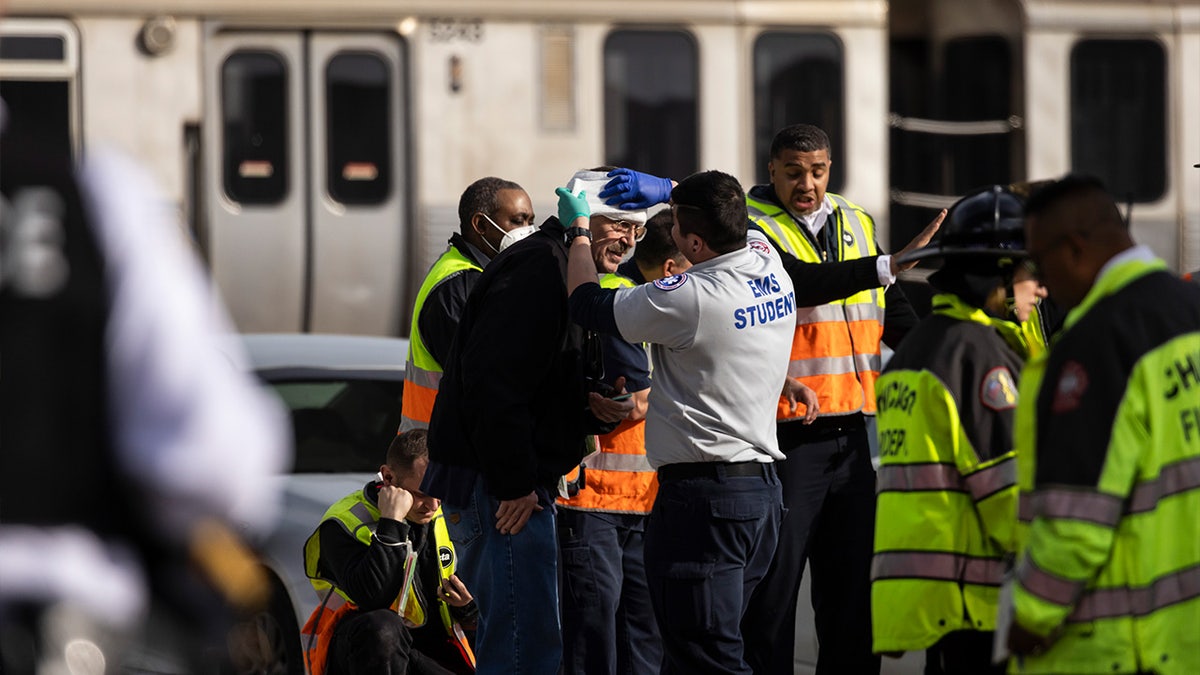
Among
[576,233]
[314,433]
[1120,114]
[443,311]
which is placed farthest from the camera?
[1120,114]

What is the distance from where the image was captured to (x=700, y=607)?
5.22m

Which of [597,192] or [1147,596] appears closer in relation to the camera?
[1147,596]

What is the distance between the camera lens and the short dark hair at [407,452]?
6.08 m

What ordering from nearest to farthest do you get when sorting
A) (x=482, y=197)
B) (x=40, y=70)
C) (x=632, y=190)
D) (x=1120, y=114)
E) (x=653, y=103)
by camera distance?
(x=632, y=190) < (x=482, y=197) < (x=40, y=70) < (x=653, y=103) < (x=1120, y=114)

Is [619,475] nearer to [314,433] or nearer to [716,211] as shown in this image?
[716,211]

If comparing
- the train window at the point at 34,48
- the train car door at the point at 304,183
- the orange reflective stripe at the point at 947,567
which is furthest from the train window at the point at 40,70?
the orange reflective stripe at the point at 947,567

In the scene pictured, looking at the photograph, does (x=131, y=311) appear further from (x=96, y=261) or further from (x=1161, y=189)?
(x=1161, y=189)

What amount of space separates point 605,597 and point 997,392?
2.28 metres

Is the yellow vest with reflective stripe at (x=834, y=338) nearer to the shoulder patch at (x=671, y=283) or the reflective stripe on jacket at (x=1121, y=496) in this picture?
the shoulder patch at (x=671, y=283)

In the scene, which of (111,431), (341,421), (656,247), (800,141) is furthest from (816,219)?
(111,431)

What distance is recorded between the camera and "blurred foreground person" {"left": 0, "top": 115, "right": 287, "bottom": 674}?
189 cm

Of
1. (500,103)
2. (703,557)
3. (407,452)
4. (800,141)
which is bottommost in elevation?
(703,557)

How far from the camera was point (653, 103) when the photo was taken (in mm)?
11367

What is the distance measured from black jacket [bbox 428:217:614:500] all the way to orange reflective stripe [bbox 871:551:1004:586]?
1.49m
